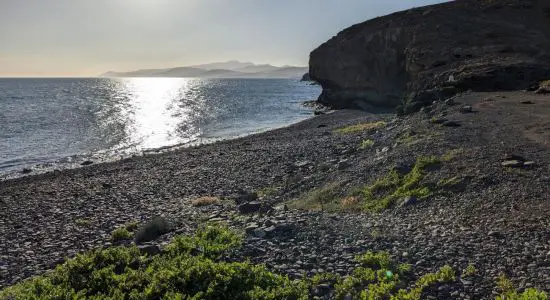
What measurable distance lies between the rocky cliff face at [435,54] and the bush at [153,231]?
2862 cm

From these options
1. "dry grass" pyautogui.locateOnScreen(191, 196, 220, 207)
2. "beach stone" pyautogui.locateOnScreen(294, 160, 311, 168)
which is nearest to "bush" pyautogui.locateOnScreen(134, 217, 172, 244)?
"dry grass" pyautogui.locateOnScreen(191, 196, 220, 207)

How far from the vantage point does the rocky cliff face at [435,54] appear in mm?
41250

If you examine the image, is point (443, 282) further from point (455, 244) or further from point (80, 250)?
point (80, 250)

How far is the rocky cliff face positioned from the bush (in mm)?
28618

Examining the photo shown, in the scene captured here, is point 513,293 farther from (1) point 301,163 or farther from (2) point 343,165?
(1) point 301,163

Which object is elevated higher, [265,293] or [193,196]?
[265,293]

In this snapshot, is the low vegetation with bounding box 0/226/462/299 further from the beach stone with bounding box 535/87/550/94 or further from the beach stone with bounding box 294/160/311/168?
the beach stone with bounding box 535/87/550/94

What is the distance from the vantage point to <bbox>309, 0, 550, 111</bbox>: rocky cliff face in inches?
1624

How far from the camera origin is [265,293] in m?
8.99

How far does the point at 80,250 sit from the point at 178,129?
48538mm

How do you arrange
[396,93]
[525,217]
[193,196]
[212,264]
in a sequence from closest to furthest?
[212,264] → [525,217] → [193,196] → [396,93]

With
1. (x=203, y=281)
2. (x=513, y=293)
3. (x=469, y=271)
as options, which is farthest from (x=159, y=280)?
(x=513, y=293)

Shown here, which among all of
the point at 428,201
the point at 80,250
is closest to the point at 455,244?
the point at 428,201

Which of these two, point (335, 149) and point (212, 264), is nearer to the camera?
point (212, 264)
